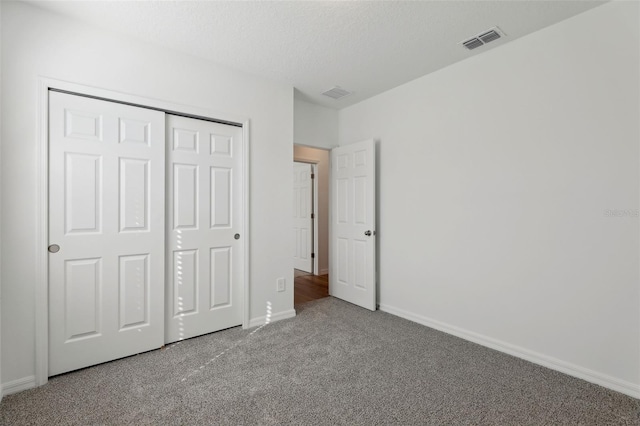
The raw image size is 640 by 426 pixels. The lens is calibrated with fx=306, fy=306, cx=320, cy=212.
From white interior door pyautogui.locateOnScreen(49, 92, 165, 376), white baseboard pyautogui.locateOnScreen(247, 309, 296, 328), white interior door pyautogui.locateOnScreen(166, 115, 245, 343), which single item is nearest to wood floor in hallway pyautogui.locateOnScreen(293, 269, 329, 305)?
white baseboard pyautogui.locateOnScreen(247, 309, 296, 328)

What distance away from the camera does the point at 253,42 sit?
2.56m

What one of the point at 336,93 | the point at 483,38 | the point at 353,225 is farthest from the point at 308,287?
the point at 483,38

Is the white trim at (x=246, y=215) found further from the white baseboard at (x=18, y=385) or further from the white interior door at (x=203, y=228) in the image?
the white baseboard at (x=18, y=385)

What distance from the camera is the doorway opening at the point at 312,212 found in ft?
17.9

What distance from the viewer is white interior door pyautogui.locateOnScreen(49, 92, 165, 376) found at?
221cm

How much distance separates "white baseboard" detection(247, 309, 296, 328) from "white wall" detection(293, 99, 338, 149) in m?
2.08

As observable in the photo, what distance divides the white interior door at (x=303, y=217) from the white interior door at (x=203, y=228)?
104 inches

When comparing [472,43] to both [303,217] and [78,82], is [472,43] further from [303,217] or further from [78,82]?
[303,217]

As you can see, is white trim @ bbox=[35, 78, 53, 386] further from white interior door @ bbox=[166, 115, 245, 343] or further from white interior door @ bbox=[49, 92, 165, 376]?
white interior door @ bbox=[166, 115, 245, 343]

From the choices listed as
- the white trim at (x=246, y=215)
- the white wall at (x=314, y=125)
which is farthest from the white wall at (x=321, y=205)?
the white trim at (x=246, y=215)

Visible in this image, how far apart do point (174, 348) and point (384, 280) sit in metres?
2.32

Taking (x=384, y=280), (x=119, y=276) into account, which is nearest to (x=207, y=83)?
(x=119, y=276)

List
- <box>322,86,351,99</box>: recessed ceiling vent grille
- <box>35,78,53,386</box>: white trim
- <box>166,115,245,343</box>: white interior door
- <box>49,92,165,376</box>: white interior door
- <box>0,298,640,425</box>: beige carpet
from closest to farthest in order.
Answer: <box>0,298,640,425</box>: beige carpet → <box>35,78,53,386</box>: white trim → <box>49,92,165,376</box>: white interior door → <box>166,115,245,343</box>: white interior door → <box>322,86,351,99</box>: recessed ceiling vent grille

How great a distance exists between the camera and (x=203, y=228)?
2908 mm
